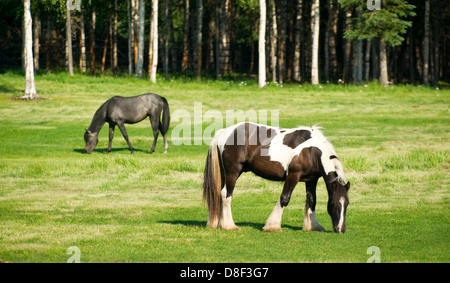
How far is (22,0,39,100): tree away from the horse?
448 inches

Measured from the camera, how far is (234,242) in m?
11.5

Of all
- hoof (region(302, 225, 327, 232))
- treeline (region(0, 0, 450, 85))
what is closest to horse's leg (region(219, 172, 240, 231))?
hoof (region(302, 225, 327, 232))

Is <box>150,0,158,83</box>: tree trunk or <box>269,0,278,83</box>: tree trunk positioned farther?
<box>269,0,278,83</box>: tree trunk

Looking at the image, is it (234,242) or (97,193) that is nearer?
(234,242)

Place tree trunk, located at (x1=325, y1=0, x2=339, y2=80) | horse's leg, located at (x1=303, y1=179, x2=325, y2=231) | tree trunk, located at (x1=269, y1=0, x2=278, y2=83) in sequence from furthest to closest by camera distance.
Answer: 1. tree trunk, located at (x1=325, y1=0, x2=339, y2=80)
2. tree trunk, located at (x1=269, y1=0, x2=278, y2=83)
3. horse's leg, located at (x1=303, y1=179, x2=325, y2=231)

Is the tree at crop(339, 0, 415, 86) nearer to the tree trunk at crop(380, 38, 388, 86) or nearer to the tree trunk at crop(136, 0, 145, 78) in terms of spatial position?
the tree trunk at crop(380, 38, 388, 86)

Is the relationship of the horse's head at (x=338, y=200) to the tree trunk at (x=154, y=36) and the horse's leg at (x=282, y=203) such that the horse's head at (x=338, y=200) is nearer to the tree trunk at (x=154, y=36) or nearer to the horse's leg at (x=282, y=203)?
the horse's leg at (x=282, y=203)

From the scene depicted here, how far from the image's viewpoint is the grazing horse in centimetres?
1205

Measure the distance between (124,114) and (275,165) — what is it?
13.9m

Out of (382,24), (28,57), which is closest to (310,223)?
(28,57)

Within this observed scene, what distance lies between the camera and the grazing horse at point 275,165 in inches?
475
